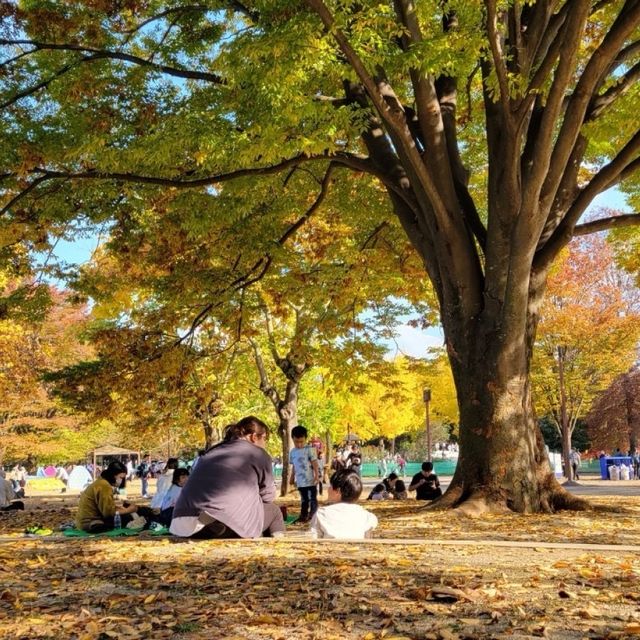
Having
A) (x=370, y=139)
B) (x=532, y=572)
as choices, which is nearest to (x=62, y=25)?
(x=370, y=139)

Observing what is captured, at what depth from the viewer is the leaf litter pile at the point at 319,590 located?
3.44m

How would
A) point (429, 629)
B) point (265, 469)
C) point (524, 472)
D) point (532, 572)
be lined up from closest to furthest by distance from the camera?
point (429, 629)
point (532, 572)
point (265, 469)
point (524, 472)

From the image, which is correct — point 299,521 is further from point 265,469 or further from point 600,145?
point 600,145

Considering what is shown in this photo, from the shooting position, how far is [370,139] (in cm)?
1086

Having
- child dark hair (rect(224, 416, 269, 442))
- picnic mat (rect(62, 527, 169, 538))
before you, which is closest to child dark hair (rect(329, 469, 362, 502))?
child dark hair (rect(224, 416, 269, 442))

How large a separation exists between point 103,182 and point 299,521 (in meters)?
6.22

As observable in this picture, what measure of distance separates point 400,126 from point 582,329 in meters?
19.3

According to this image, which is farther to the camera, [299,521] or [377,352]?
[377,352]

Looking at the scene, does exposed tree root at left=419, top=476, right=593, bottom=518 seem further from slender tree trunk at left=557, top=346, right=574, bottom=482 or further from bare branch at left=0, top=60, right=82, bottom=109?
slender tree trunk at left=557, top=346, right=574, bottom=482

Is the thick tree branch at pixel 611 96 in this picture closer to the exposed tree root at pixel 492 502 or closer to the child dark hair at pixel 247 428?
the exposed tree root at pixel 492 502

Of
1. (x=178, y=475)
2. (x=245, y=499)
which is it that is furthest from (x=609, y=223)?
(x=178, y=475)

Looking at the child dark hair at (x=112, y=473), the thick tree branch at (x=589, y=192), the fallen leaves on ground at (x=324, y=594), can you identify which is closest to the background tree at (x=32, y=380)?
the child dark hair at (x=112, y=473)

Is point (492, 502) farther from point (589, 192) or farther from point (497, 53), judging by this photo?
point (497, 53)

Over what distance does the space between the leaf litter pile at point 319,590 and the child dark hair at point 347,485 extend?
67 centimetres
